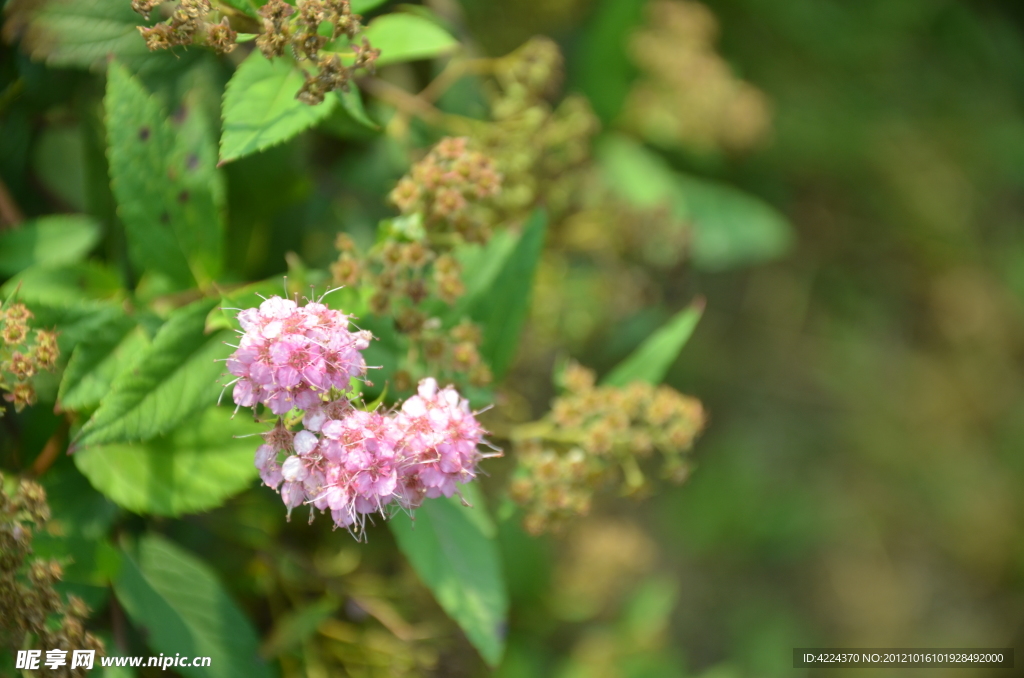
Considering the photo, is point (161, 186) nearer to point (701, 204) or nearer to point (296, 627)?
point (296, 627)

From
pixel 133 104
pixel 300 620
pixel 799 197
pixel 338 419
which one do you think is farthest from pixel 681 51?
pixel 300 620

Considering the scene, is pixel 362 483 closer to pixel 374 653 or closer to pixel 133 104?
pixel 133 104

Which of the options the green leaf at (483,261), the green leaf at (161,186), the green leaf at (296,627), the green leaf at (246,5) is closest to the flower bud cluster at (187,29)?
the green leaf at (246,5)

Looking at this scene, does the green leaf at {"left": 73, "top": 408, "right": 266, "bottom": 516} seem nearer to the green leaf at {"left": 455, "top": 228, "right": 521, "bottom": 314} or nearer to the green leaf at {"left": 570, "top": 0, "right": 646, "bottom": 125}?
the green leaf at {"left": 455, "top": 228, "right": 521, "bottom": 314}

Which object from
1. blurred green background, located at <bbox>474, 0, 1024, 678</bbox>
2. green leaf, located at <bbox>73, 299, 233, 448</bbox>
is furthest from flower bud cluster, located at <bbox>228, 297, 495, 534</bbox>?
blurred green background, located at <bbox>474, 0, 1024, 678</bbox>

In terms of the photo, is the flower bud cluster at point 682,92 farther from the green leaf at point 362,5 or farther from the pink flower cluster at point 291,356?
the pink flower cluster at point 291,356

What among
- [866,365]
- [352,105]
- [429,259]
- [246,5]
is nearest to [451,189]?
[429,259]

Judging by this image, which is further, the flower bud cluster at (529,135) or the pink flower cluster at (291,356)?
the flower bud cluster at (529,135)
